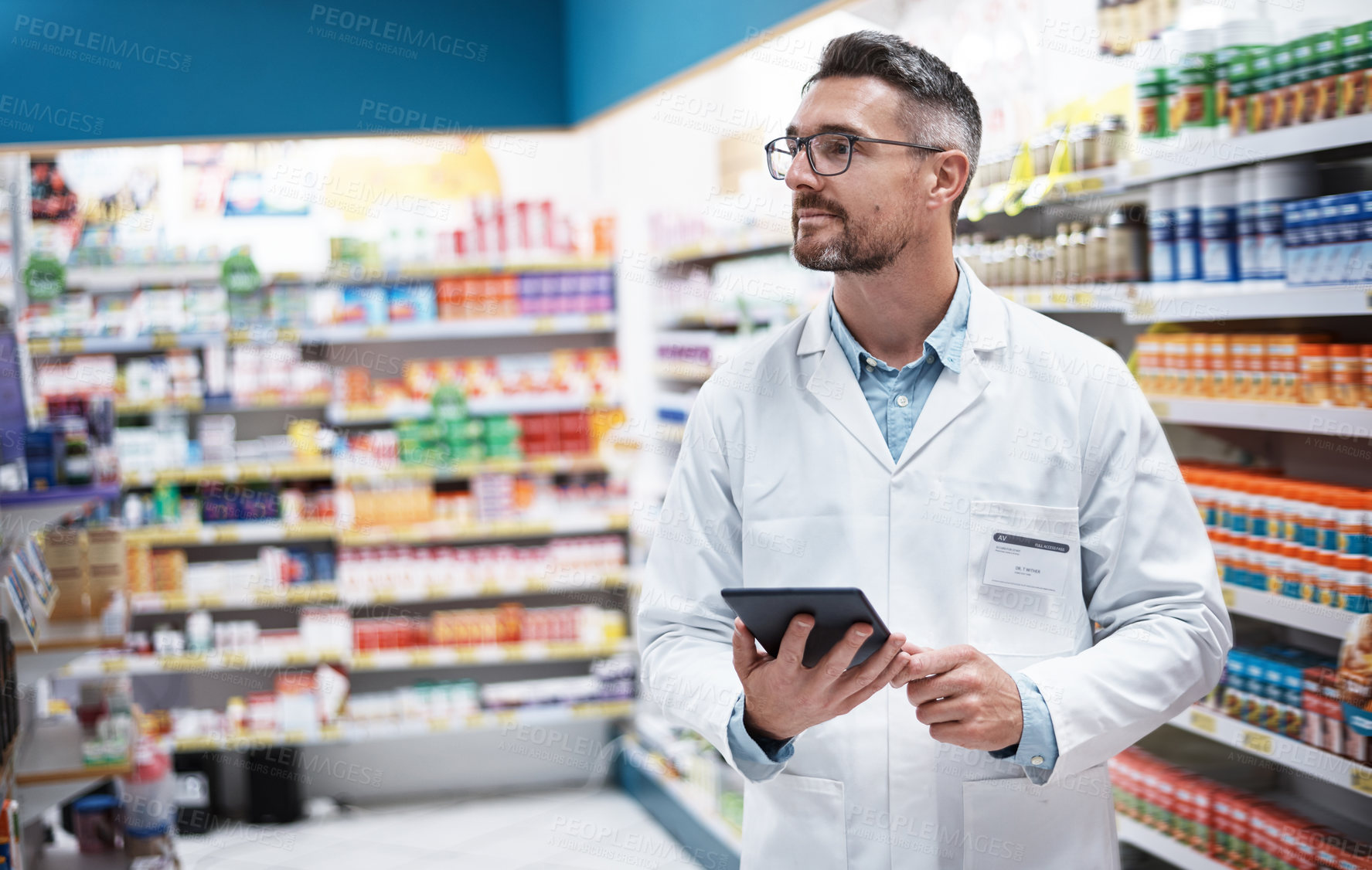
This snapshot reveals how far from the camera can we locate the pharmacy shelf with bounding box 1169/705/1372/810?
241 cm

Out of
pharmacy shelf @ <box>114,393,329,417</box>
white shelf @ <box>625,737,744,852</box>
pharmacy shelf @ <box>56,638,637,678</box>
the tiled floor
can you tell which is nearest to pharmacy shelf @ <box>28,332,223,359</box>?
pharmacy shelf @ <box>114,393,329,417</box>

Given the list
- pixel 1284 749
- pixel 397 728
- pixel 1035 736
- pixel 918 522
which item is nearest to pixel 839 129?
pixel 918 522

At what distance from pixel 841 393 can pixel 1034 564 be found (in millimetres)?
391

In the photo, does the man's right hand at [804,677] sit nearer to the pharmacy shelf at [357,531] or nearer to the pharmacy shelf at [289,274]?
the pharmacy shelf at [357,531]

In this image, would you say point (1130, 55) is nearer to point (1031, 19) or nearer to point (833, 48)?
point (1031, 19)

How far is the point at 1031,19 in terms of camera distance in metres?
4.18

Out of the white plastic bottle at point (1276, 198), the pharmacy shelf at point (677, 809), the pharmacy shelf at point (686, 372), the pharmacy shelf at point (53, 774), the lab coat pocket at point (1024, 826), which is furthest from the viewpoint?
the pharmacy shelf at point (686, 372)

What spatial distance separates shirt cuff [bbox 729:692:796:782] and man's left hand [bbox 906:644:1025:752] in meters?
0.22

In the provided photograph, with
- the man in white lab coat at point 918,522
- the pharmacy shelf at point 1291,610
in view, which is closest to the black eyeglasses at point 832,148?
the man in white lab coat at point 918,522

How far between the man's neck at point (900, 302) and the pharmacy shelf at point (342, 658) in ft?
14.5

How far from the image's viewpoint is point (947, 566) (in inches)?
74.1

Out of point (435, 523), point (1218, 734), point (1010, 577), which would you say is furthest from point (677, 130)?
point (1010, 577)

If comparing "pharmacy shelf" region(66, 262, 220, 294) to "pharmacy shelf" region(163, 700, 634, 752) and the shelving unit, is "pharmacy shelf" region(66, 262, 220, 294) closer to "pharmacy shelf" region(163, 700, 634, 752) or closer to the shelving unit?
"pharmacy shelf" region(163, 700, 634, 752)

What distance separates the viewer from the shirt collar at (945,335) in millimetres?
1949
